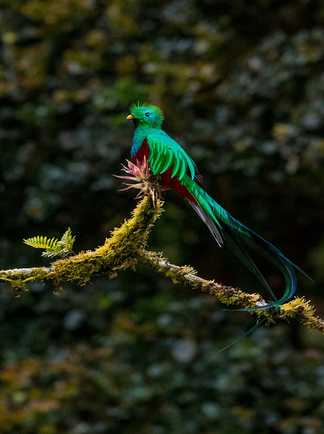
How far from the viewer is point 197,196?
6.79 feet

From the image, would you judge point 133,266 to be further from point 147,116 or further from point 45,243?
point 147,116

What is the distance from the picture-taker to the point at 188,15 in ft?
15.6

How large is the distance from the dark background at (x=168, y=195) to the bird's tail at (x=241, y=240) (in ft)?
6.93

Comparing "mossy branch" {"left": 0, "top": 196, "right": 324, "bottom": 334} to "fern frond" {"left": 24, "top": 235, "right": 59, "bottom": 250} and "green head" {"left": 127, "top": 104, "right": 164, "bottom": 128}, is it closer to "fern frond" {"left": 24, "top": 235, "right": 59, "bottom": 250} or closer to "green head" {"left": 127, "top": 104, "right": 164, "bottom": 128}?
"fern frond" {"left": 24, "top": 235, "right": 59, "bottom": 250}

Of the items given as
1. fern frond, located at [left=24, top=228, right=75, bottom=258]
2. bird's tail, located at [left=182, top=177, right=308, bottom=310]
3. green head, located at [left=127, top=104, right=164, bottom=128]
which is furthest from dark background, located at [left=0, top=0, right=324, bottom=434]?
fern frond, located at [left=24, top=228, right=75, bottom=258]

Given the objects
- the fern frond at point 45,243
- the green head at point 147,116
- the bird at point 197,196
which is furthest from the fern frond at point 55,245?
the green head at point 147,116

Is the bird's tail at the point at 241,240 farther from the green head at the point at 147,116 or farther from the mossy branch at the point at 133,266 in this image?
the green head at the point at 147,116

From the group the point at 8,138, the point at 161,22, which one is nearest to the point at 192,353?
the point at 8,138

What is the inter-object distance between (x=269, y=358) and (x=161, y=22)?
1.97 metres

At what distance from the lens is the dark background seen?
4.13 metres

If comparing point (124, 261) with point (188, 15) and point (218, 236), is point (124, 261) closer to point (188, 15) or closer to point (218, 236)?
point (218, 236)

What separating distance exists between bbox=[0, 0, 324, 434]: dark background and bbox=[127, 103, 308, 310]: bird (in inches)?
77.6

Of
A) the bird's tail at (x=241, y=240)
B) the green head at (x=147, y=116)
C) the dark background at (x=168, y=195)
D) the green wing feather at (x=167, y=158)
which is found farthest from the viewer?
Result: the dark background at (x=168, y=195)

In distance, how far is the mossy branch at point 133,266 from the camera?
1.86m
